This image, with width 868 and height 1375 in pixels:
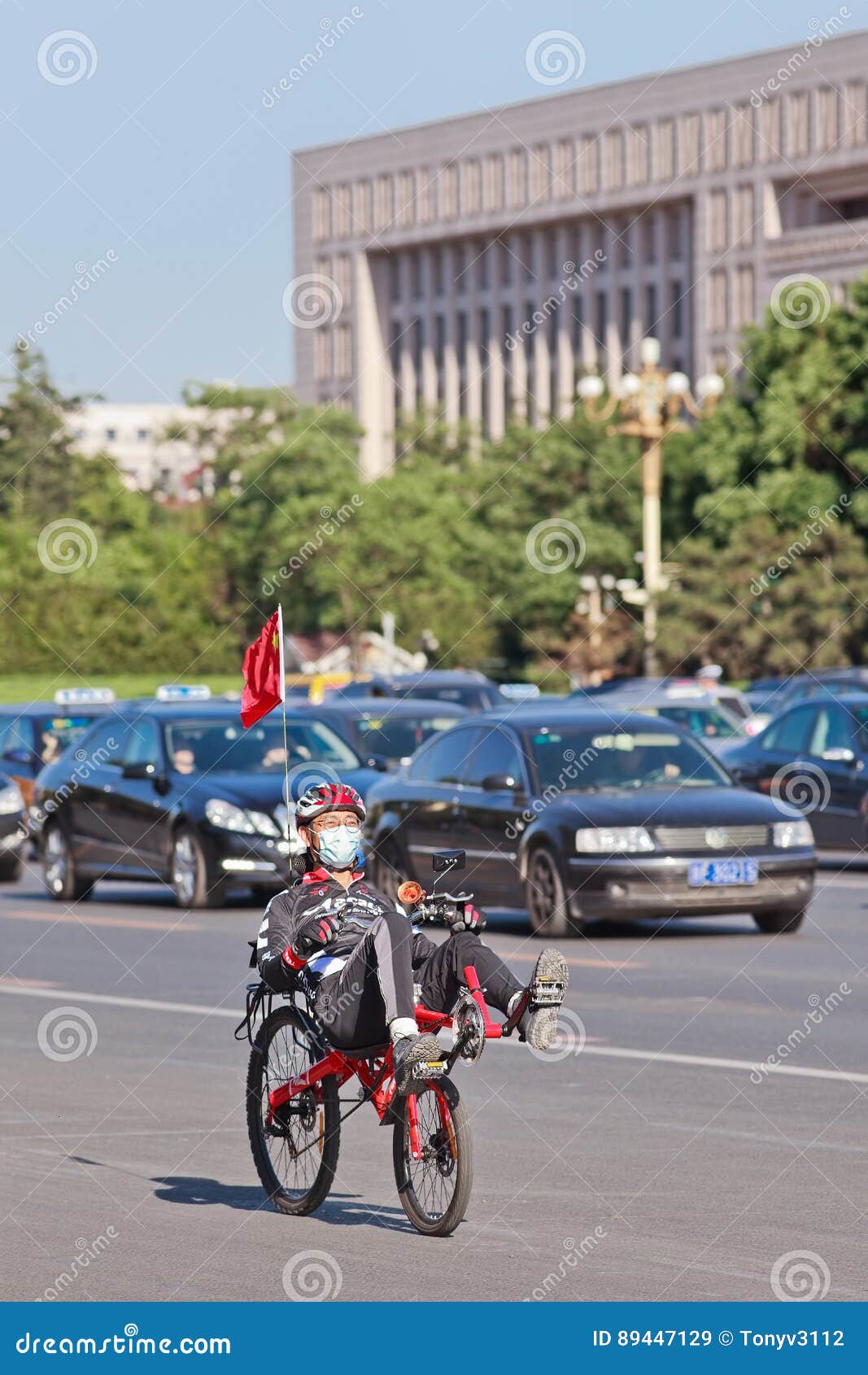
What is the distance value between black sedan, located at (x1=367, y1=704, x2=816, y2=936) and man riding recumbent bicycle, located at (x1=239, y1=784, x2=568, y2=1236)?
372 inches

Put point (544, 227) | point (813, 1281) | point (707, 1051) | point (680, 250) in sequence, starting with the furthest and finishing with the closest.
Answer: point (544, 227) → point (680, 250) → point (707, 1051) → point (813, 1281)

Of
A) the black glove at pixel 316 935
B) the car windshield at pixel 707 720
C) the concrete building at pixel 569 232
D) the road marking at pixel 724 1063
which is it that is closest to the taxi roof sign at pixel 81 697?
the car windshield at pixel 707 720

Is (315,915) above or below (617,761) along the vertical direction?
above

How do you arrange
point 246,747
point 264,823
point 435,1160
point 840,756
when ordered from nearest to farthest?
1. point 435,1160
2. point 264,823
3. point 246,747
4. point 840,756

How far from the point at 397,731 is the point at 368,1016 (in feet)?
61.4

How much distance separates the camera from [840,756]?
24109 mm

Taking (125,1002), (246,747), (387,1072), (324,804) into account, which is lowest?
(125,1002)

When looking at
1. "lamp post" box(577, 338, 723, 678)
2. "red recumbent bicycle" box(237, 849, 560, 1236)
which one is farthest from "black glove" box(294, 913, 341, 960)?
"lamp post" box(577, 338, 723, 678)

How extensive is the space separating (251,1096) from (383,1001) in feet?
3.04

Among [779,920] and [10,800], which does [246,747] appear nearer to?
[10,800]

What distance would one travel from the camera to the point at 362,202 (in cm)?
13362

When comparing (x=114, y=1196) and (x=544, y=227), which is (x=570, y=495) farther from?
(x=114, y=1196)

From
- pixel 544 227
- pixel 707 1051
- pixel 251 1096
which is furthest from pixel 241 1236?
pixel 544 227

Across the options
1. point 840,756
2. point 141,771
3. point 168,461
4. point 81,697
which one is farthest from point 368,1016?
point 168,461
